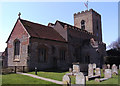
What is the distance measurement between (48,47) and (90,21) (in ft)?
64.3

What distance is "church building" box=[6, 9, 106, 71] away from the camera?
19828mm

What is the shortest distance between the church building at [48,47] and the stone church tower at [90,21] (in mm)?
4018

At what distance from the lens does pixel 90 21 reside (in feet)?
121

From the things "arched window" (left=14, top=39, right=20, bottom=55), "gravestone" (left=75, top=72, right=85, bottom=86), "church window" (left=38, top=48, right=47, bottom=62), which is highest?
"arched window" (left=14, top=39, right=20, bottom=55)

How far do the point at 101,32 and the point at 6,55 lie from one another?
29.5m

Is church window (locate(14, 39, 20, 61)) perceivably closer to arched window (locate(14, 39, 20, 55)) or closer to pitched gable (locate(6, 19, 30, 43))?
arched window (locate(14, 39, 20, 55))

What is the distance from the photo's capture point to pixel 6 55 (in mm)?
23234

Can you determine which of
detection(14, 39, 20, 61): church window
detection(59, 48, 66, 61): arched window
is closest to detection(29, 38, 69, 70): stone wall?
detection(59, 48, 66, 61): arched window

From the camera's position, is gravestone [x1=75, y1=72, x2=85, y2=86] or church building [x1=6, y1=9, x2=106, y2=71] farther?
church building [x1=6, y1=9, x2=106, y2=71]

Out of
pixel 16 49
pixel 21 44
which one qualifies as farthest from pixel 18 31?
pixel 16 49

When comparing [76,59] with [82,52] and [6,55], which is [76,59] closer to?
[82,52]

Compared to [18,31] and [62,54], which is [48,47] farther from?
[18,31]

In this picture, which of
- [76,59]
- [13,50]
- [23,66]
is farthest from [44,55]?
[76,59]

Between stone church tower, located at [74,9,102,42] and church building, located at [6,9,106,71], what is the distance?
4.02 m
